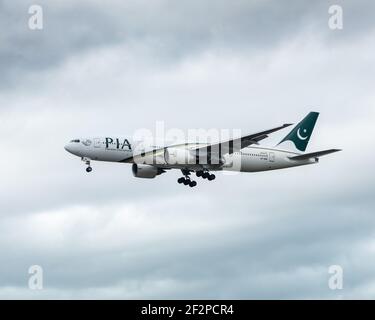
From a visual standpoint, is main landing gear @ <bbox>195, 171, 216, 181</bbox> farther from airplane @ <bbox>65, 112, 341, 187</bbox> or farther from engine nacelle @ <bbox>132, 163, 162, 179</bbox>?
engine nacelle @ <bbox>132, 163, 162, 179</bbox>

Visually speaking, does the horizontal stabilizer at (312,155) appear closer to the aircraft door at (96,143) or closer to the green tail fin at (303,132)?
the green tail fin at (303,132)

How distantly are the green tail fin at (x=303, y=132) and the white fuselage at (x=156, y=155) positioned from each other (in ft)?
15.7

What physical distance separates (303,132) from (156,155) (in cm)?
2053

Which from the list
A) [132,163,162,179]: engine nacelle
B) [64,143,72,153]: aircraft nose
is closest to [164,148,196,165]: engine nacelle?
[132,163,162,179]: engine nacelle

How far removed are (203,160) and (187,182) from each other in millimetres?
4332

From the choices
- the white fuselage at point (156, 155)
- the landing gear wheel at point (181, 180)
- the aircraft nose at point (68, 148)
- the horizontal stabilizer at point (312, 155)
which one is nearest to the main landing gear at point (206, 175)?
the white fuselage at point (156, 155)

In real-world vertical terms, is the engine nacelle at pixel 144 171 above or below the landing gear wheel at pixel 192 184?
above

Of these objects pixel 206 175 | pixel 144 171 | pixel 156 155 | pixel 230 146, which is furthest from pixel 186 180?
pixel 230 146

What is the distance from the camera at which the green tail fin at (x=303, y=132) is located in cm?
10206

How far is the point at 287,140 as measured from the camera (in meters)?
102

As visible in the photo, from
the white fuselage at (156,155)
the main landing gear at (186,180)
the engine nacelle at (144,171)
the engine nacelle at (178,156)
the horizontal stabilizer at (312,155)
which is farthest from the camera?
the main landing gear at (186,180)
